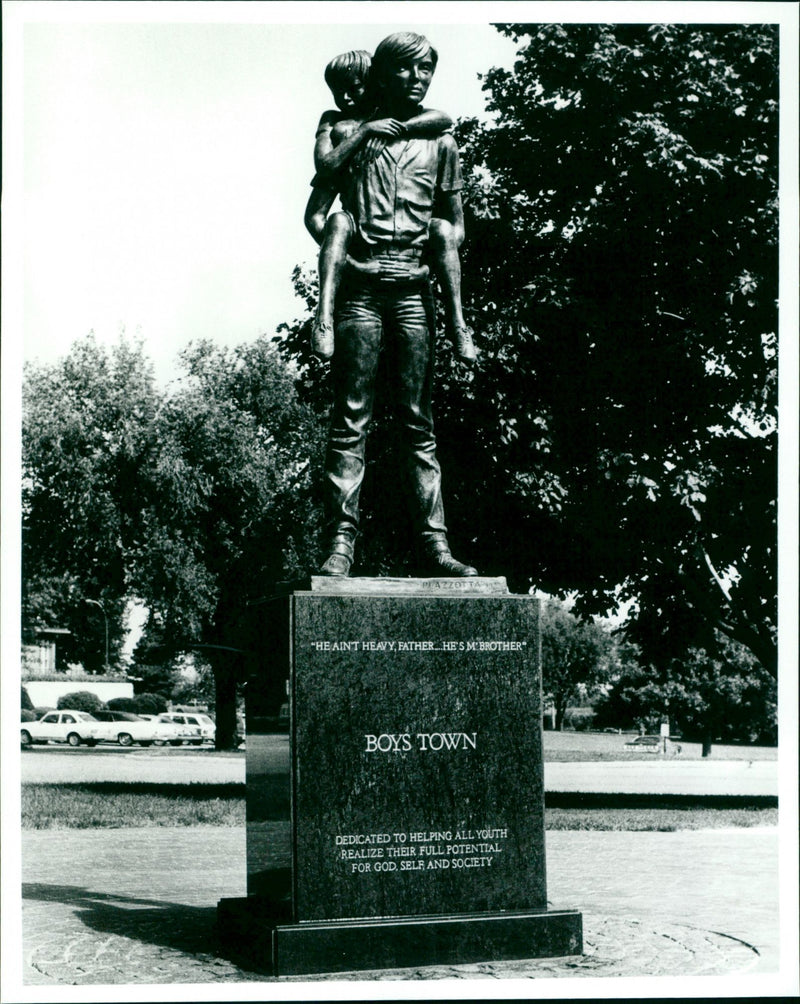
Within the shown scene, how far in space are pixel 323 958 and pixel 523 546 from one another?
11888 mm

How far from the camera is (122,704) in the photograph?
55062 millimetres

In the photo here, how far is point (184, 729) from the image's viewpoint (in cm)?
5144

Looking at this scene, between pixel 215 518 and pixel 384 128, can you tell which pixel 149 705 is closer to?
pixel 215 518

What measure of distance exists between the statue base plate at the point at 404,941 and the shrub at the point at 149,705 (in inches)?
1916

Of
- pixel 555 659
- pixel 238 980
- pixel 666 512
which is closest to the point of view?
pixel 238 980

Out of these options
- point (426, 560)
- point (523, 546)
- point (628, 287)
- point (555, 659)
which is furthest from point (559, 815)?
point (555, 659)

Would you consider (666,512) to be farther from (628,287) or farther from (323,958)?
(323,958)

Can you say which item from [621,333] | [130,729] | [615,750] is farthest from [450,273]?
[615,750]

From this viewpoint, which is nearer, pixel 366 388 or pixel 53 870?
pixel 366 388

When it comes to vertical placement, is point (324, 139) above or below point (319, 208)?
above

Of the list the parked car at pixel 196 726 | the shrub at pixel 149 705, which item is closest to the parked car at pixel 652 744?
the parked car at pixel 196 726

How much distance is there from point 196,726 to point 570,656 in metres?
21.9

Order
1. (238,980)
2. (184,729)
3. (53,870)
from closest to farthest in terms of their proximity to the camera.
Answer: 1. (238,980)
2. (53,870)
3. (184,729)

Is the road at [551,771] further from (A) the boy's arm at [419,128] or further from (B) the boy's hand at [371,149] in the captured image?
(B) the boy's hand at [371,149]
